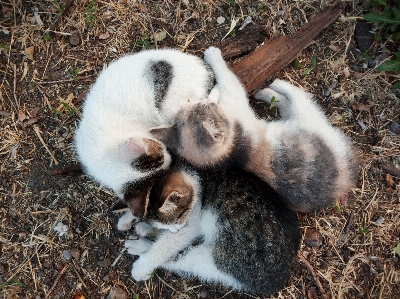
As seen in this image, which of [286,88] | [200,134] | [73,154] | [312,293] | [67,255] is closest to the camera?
[200,134]

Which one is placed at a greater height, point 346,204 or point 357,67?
point 357,67

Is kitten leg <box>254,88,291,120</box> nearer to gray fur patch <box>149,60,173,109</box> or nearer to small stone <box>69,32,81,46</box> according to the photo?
gray fur patch <box>149,60,173,109</box>

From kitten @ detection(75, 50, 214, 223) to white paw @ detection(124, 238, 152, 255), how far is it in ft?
3.33

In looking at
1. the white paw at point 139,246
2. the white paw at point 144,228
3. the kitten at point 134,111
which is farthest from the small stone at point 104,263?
the kitten at point 134,111

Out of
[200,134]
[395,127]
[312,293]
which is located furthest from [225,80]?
[312,293]

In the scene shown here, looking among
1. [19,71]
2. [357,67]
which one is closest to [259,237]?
[357,67]

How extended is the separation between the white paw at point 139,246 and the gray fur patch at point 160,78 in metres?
1.91

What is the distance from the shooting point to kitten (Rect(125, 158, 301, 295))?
14.0 feet

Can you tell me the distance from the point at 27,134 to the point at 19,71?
90 cm

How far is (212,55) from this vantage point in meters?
Result: 4.93

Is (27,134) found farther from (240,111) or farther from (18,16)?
(240,111)

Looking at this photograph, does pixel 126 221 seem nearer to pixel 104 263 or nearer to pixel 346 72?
pixel 104 263

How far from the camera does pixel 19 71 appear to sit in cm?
548

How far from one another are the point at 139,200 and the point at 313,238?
8.17 ft
